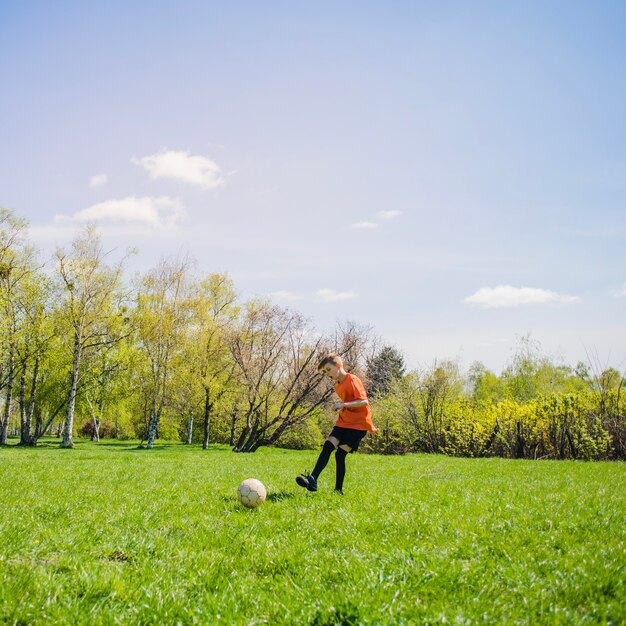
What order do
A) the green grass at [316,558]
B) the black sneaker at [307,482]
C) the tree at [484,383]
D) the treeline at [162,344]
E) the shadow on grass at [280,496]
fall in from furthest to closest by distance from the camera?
the tree at [484,383] < the treeline at [162,344] < the black sneaker at [307,482] < the shadow on grass at [280,496] < the green grass at [316,558]

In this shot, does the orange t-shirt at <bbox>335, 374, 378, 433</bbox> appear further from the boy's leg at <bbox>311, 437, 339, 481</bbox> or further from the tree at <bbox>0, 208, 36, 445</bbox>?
the tree at <bbox>0, 208, 36, 445</bbox>

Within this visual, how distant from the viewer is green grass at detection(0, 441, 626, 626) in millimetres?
3588

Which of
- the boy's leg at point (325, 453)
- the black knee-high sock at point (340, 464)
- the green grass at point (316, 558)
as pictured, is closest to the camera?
the green grass at point (316, 558)

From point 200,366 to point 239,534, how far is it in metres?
30.4

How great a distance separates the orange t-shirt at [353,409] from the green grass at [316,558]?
1227 mm

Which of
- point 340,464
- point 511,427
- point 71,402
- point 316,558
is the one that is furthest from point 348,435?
point 71,402

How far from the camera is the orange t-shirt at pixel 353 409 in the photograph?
855 centimetres

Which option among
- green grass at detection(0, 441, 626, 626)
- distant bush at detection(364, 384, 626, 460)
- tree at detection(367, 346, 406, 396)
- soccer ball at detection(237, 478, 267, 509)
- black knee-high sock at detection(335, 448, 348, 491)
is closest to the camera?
green grass at detection(0, 441, 626, 626)

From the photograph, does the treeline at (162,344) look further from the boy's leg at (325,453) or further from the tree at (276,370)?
the boy's leg at (325,453)

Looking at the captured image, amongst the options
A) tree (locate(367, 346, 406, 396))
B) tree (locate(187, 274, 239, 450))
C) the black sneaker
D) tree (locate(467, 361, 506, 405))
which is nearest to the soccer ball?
the black sneaker

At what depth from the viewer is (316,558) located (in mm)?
4773

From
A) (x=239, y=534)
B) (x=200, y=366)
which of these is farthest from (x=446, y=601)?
(x=200, y=366)

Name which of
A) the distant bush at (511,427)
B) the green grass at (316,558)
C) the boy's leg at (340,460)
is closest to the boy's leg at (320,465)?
the boy's leg at (340,460)

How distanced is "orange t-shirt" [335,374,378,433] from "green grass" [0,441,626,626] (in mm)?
1227
